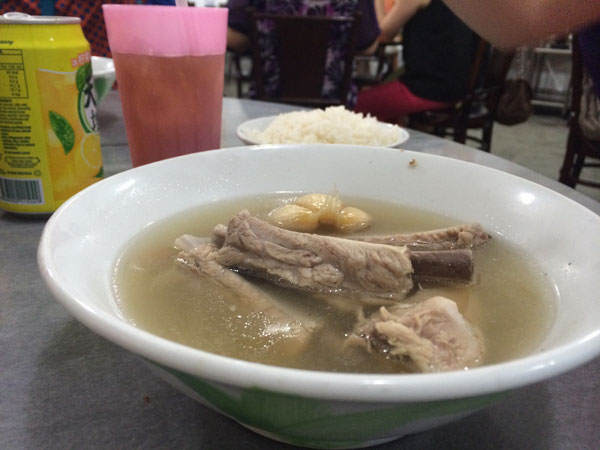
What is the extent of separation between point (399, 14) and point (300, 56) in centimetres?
66

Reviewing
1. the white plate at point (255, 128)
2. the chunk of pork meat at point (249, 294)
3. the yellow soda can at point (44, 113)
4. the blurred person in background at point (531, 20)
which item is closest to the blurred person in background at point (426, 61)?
the blurred person in background at point (531, 20)

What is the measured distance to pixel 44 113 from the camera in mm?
735

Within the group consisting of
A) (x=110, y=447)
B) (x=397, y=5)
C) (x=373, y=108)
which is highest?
(x=397, y=5)

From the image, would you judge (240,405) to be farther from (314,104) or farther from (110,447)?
(314,104)

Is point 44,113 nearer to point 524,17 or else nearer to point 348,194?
point 348,194

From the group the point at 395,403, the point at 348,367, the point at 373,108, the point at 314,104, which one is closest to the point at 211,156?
the point at 348,367

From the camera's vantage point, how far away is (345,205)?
81 centimetres

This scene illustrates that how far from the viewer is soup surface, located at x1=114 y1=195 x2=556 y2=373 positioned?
0.47 meters

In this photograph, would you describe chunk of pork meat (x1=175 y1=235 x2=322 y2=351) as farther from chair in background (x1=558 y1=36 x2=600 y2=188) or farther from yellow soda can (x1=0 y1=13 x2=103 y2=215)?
chair in background (x1=558 y1=36 x2=600 y2=188)

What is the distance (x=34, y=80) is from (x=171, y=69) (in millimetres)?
241

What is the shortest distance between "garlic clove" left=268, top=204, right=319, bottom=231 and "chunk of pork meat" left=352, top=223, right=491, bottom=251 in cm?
10

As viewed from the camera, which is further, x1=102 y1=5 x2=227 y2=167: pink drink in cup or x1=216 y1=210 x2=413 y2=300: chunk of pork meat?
x1=102 y1=5 x2=227 y2=167: pink drink in cup

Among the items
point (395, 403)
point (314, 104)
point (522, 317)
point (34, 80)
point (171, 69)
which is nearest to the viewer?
point (395, 403)

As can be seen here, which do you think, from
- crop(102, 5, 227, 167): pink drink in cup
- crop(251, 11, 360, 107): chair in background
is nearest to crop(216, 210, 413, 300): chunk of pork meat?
crop(102, 5, 227, 167): pink drink in cup
